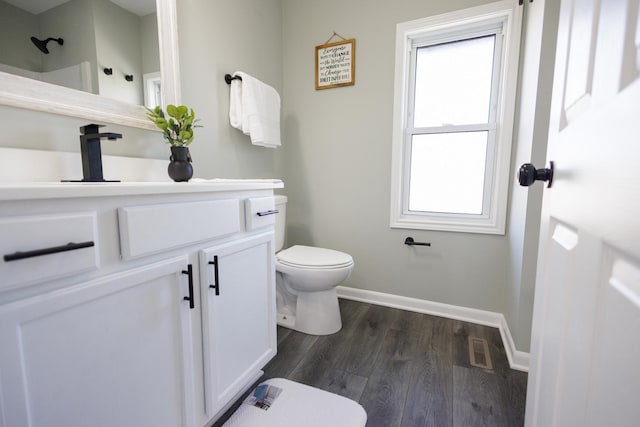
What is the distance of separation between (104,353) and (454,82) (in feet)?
7.24

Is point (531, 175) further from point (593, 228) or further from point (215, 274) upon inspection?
point (215, 274)

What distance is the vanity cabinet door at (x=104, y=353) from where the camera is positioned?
53 cm

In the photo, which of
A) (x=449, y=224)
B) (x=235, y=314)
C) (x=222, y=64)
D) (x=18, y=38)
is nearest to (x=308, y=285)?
(x=235, y=314)

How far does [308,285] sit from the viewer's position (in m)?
1.60

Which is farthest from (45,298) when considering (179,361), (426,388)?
(426,388)

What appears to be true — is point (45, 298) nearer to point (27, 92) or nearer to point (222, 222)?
point (222, 222)

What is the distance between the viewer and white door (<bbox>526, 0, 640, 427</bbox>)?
0.32m

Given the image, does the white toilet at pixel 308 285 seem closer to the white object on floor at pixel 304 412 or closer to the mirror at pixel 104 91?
the white object on floor at pixel 304 412

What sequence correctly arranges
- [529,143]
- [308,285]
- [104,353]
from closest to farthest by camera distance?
1. [104,353]
2. [529,143]
3. [308,285]

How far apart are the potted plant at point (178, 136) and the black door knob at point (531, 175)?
107 cm

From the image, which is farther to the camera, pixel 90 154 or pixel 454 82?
pixel 454 82

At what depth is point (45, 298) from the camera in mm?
550

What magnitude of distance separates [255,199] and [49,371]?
0.74 metres

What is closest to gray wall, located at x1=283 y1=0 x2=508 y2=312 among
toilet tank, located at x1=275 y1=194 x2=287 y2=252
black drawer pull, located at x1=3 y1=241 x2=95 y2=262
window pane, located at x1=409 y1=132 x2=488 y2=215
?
window pane, located at x1=409 y1=132 x2=488 y2=215
